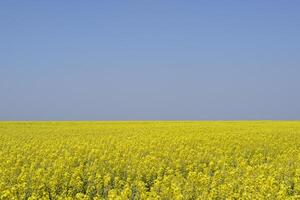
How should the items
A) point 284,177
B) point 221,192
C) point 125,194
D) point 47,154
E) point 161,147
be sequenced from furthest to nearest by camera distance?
point 161,147 → point 47,154 → point 284,177 → point 221,192 → point 125,194

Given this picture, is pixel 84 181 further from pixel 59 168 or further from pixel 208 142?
pixel 208 142

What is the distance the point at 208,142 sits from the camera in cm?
2394

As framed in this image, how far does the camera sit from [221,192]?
1062 centimetres

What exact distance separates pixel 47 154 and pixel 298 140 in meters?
14.8

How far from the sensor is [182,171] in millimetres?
16562

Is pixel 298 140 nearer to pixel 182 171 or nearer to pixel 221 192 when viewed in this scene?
pixel 182 171

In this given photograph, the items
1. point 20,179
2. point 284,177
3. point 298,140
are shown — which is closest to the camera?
point 20,179

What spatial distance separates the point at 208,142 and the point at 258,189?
12.8 meters

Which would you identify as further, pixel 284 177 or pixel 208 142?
pixel 208 142

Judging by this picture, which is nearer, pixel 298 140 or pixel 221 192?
pixel 221 192

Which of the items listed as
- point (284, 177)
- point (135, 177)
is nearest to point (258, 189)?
point (284, 177)

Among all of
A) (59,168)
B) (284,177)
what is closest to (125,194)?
(59,168)

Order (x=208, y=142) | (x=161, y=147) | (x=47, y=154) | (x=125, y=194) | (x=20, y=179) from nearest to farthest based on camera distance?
1. (x=125, y=194)
2. (x=20, y=179)
3. (x=47, y=154)
4. (x=161, y=147)
5. (x=208, y=142)

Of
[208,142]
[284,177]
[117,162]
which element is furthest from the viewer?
[208,142]
